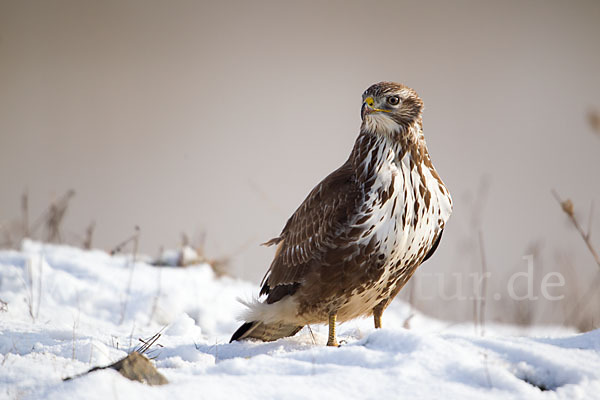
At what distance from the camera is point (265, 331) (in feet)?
13.9

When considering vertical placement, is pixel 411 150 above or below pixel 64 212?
above

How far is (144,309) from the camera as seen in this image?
5.79 meters

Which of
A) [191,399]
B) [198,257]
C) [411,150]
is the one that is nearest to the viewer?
[191,399]

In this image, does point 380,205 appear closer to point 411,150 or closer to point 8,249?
point 411,150

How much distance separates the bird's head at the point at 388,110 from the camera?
4016 mm

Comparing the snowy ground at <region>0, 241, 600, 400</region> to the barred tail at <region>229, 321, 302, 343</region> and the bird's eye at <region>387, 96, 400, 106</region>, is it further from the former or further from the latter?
the bird's eye at <region>387, 96, 400, 106</region>

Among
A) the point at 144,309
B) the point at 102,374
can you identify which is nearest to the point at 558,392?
the point at 102,374

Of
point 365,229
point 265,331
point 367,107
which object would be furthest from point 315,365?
point 367,107

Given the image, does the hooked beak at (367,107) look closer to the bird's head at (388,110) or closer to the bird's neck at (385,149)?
the bird's head at (388,110)

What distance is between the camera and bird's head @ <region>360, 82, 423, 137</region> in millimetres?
4016

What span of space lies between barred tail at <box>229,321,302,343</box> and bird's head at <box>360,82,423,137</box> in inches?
57.0

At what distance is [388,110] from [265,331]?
1.68 m

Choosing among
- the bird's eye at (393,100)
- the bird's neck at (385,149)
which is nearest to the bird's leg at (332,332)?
the bird's neck at (385,149)

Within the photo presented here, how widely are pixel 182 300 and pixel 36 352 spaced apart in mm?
2864
